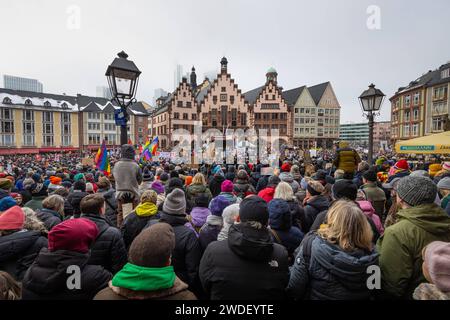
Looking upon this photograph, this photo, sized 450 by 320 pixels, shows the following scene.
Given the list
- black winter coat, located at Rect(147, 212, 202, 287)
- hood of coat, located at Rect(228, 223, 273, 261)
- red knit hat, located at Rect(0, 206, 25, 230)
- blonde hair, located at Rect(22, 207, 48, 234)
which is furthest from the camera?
black winter coat, located at Rect(147, 212, 202, 287)

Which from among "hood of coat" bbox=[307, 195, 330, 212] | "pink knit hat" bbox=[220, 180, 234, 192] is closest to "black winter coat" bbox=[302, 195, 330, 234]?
"hood of coat" bbox=[307, 195, 330, 212]

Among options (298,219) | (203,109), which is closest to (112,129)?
(203,109)

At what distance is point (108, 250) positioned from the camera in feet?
9.98

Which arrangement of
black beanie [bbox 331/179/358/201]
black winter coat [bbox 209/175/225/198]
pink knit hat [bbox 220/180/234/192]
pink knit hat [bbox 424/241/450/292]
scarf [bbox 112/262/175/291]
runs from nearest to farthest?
pink knit hat [bbox 424/241/450/292] → scarf [bbox 112/262/175/291] → black beanie [bbox 331/179/358/201] → pink knit hat [bbox 220/180/234/192] → black winter coat [bbox 209/175/225/198]

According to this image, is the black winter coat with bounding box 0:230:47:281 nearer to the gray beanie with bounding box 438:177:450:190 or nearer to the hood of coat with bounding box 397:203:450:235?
the hood of coat with bounding box 397:203:450:235

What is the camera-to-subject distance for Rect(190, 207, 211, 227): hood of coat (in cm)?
433

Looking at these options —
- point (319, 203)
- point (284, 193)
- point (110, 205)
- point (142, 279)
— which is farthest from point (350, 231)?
point (110, 205)

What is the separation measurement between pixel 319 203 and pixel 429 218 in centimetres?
213

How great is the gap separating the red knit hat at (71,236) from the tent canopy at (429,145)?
1069 cm

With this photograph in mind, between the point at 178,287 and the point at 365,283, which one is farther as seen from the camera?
the point at 365,283

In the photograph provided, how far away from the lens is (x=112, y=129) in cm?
6294

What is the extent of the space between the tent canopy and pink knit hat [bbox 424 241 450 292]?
29.4 feet
